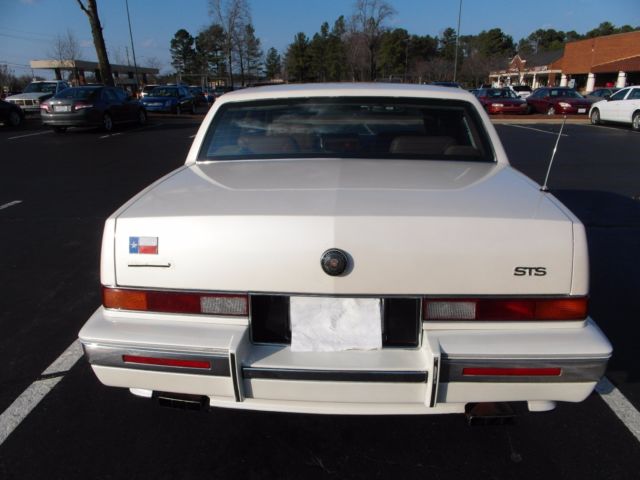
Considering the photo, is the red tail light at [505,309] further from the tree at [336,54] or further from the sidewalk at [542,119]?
the tree at [336,54]

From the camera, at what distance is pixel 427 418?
8.21ft

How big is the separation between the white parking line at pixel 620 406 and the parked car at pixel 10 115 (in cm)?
2041

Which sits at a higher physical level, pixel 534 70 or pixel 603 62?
pixel 603 62

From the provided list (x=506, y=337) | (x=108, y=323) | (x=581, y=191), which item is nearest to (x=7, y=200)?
(x=108, y=323)

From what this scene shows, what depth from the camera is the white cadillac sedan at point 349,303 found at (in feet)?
5.83

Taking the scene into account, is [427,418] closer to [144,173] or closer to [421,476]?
[421,476]

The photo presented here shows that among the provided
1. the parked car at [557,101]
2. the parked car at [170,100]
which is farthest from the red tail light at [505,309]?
the parked car at [170,100]

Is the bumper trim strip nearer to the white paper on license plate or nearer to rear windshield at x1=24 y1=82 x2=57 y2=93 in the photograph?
the white paper on license plate

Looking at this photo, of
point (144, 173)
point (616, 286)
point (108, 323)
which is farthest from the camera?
point (144, 173)

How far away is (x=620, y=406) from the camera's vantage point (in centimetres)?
259

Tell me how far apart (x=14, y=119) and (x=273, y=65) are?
92147 mm

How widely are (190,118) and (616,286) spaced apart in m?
22.4

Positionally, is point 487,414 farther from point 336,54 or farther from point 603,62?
point 336,54

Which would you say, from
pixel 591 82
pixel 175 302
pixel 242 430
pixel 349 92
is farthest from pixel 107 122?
pixel 591 82
